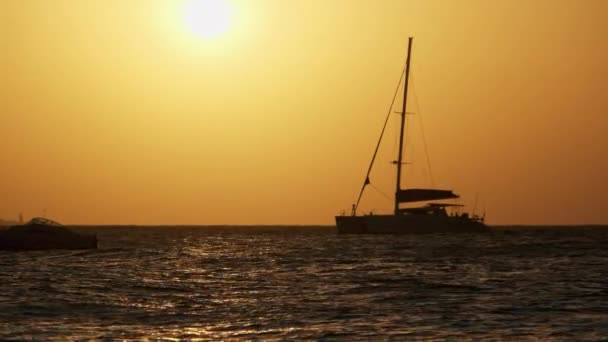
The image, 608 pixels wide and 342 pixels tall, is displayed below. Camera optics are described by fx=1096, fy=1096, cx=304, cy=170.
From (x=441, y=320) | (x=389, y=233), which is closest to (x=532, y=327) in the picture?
(x=441, y=320)

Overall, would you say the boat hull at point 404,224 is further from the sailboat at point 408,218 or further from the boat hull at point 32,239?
the boat hull at point 32,239

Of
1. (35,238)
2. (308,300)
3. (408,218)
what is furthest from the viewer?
(408,218)

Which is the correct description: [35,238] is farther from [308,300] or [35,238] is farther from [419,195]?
[419,195]

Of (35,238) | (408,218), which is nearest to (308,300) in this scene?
(35,238)

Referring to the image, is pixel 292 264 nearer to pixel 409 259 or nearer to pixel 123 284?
pixel 409 259

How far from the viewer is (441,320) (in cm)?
3434

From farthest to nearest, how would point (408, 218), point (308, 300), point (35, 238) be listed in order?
1. point (408, 218)
2. point (35, 238)
3. point (308, 300)

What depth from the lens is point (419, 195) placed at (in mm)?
139750

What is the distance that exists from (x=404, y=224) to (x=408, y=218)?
104 cm

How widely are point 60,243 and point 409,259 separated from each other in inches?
1286

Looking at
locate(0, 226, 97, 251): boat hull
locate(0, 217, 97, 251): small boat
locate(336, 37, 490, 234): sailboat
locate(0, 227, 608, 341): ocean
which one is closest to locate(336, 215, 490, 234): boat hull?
locate(336, 37, 490, 234): sailboat

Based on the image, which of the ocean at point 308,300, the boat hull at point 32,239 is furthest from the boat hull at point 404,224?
the ocean at point 308,300

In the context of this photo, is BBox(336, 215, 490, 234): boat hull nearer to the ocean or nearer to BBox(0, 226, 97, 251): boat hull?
BBox(0, 226, 97, 251): boat hull

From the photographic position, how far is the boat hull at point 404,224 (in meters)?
140
